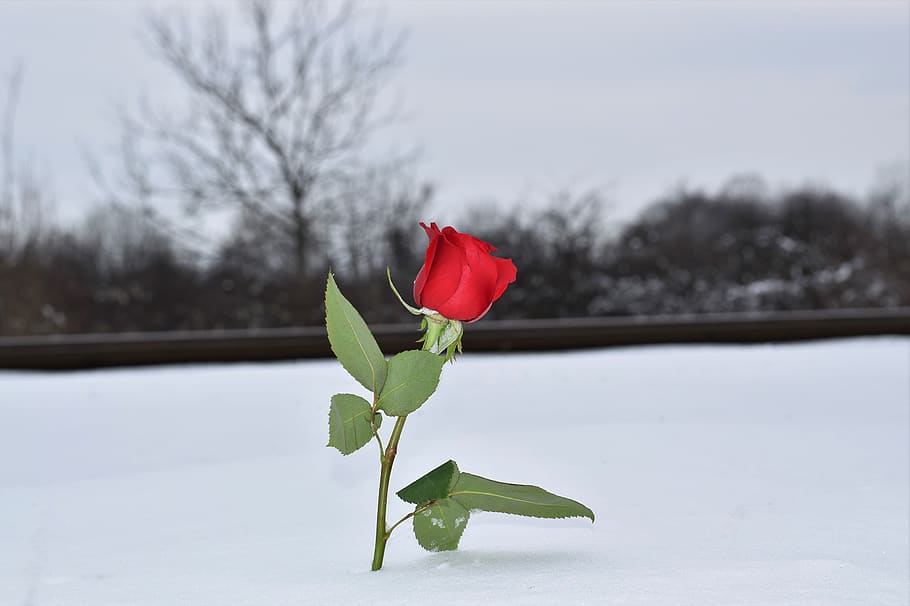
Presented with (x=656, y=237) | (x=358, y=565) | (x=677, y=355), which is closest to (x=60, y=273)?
(x=656, y=237)

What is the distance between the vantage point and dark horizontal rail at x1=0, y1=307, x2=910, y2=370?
87.2 inches

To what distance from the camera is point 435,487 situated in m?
0.59

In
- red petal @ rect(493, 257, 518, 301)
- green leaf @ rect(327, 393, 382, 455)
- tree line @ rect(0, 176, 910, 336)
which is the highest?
red petal @ rect(493, 257, 518, 301)

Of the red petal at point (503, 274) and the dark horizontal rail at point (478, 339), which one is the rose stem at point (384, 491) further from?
the dark horizontal rail at point (478, 339)

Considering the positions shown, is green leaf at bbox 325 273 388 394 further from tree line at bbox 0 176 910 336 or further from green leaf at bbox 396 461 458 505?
tree line at bbox 0 176 910 336

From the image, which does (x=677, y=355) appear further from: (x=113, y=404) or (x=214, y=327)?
(x=214, y=327)

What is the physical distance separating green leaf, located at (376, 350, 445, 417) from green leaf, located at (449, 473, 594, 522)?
73 mm

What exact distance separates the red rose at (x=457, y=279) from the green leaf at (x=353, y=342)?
0.04 m

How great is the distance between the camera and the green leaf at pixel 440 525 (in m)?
0.59

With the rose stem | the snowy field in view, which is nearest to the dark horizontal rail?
the snowy field

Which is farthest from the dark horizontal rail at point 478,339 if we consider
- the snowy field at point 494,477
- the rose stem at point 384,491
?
the rose stem at point 384,491

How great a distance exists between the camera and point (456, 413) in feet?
4.93

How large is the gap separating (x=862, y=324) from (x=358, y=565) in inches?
88.0

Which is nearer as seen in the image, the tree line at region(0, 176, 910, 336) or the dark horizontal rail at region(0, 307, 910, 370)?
the dark horizontal rail at region(0, 307, 910, 370)
